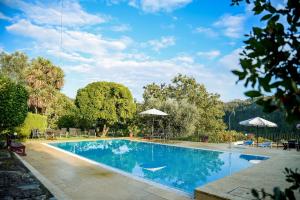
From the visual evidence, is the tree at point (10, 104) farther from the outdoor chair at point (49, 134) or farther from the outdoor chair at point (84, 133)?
the outdoor chair at point (84, 133)

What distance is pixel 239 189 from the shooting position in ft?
20.8

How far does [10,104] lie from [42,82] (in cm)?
980

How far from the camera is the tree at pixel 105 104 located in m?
24.8

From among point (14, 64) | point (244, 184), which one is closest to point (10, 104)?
point (244, 184)

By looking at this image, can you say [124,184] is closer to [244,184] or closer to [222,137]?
[244,184]

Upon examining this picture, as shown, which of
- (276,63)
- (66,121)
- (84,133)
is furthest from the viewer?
(66,121)

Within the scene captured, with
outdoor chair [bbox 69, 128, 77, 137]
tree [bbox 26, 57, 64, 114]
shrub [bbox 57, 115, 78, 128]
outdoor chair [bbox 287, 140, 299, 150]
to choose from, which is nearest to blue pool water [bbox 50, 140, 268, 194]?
outdoor chair [bbox 287, 140, 299, 150]

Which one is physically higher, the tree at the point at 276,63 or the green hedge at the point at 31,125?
the tree at the point at 276,63

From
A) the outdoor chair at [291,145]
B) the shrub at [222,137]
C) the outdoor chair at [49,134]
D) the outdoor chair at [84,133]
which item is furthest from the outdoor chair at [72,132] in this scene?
the outdoor chair at [291,145]

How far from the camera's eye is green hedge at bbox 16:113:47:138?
19.1 metres

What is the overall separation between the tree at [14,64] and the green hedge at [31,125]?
52.1 ft

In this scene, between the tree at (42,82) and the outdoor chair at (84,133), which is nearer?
the tree at (42,82)

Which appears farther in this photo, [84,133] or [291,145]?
[84,133]

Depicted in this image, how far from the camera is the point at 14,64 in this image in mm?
34500
